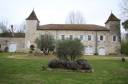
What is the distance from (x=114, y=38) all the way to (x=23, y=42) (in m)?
21.0

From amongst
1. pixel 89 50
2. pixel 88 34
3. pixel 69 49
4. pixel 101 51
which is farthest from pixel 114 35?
pixel 69 49

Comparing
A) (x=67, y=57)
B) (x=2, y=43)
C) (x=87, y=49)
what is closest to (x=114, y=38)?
(x=87, y=49)

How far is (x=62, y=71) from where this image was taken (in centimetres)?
1877

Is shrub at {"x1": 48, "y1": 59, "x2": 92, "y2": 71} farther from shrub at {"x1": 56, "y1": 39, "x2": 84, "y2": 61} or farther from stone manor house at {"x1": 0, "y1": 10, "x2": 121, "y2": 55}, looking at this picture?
stone manor house at {"x1": 0, "y1": 10, "x2": 121, "y2": 55}

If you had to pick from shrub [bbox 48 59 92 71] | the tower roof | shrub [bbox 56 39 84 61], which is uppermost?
the tower roof

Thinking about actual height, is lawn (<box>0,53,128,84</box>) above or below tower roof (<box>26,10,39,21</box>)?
below

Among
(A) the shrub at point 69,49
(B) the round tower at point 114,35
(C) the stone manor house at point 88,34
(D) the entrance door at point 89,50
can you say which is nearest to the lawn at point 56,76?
(A) the shrub at point 69,49

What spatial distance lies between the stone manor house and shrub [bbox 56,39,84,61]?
2874 cm

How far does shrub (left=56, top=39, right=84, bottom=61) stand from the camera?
2344cm

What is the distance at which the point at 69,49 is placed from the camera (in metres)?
23.3

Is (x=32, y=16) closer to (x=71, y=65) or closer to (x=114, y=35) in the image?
(x=114, y=35)

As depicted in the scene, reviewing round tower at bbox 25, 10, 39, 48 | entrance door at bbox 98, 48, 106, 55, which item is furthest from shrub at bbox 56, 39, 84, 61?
entrance door at bbox 98, 48, 106, 55

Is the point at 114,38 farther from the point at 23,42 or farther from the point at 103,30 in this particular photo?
the point at 23,42

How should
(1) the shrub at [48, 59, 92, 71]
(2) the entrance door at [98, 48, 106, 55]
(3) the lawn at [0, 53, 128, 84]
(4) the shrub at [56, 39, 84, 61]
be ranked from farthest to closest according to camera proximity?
(2) the entrance door at [98, 48, 106, 55] < (4) the shrub at [56, 39, 84, 61] < (1) the shrub at [48, 59, 92, 71] < (3) the lawn at [0, 53, 128, 84]
